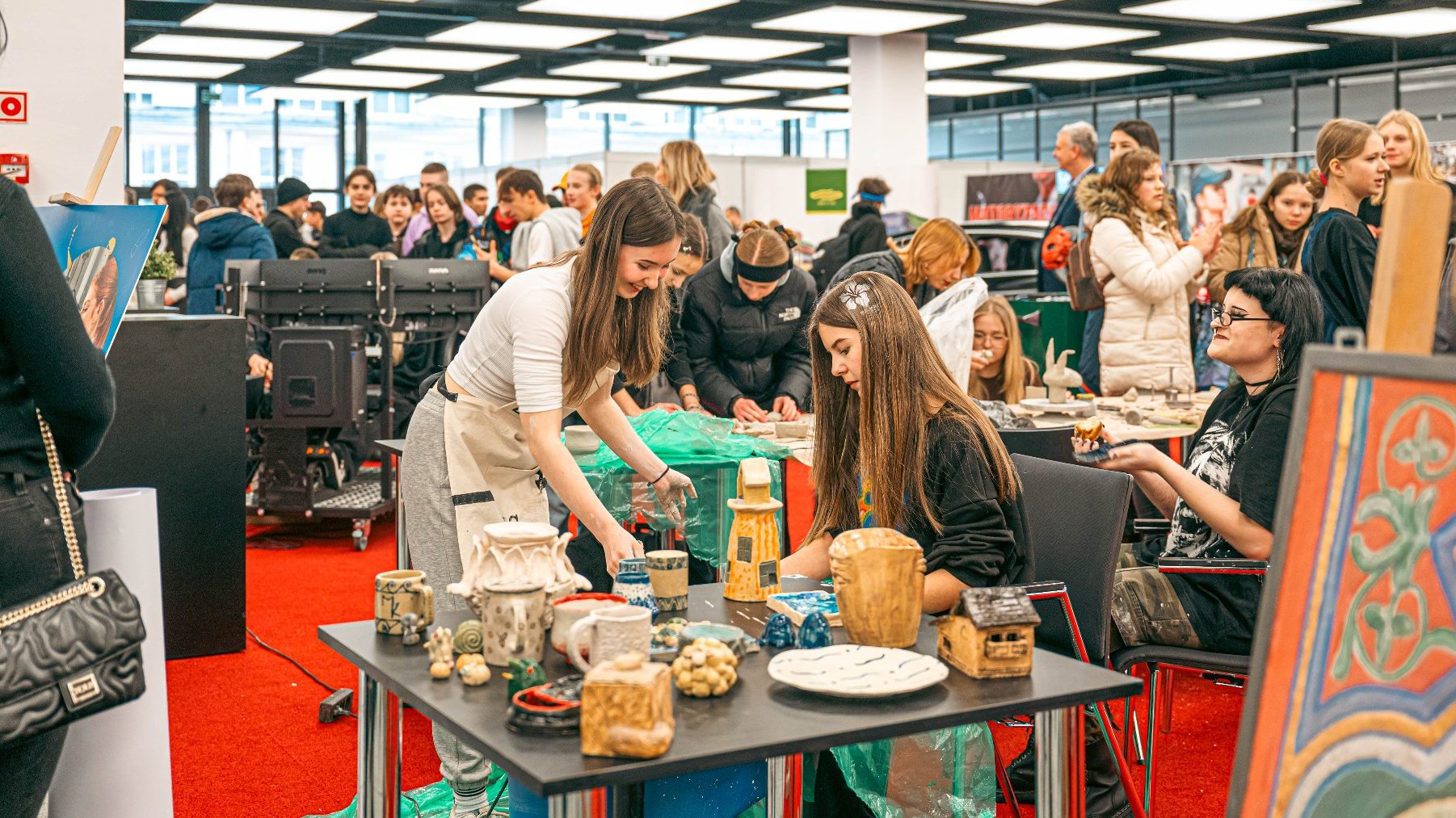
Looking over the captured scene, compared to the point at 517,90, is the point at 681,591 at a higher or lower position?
lower

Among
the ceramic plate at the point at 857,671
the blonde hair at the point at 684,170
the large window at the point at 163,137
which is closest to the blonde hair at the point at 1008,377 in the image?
the blonde hair at the point at 684,170

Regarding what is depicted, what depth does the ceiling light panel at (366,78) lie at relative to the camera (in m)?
15.1

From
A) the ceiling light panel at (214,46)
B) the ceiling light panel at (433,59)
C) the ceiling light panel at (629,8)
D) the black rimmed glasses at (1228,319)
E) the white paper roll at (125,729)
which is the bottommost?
the white paper roll at (125,729)

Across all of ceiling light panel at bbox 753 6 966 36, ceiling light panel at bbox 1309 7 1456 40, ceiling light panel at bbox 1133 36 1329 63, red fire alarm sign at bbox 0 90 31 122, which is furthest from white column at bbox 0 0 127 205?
ceiling light panel at bbox 1133 36 1329 63

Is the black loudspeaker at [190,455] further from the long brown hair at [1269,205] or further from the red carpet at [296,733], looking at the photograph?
the long brown hair at [1269,205]

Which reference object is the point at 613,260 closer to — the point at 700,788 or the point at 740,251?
the point at 700,788

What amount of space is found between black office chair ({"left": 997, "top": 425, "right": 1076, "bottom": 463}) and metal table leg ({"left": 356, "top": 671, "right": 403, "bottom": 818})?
192cm

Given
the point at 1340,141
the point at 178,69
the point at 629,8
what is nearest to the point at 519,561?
the point at 1340,141

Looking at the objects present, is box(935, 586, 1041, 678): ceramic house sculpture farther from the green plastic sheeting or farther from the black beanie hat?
the black beanie hat

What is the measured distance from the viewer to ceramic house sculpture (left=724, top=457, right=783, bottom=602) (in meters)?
2.28

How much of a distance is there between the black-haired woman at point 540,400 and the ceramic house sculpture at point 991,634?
686mm

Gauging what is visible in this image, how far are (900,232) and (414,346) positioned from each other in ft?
16.4

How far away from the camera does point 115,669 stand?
1996mm

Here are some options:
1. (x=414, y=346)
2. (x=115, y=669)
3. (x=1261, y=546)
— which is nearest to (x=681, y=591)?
(x=115, y=669)
